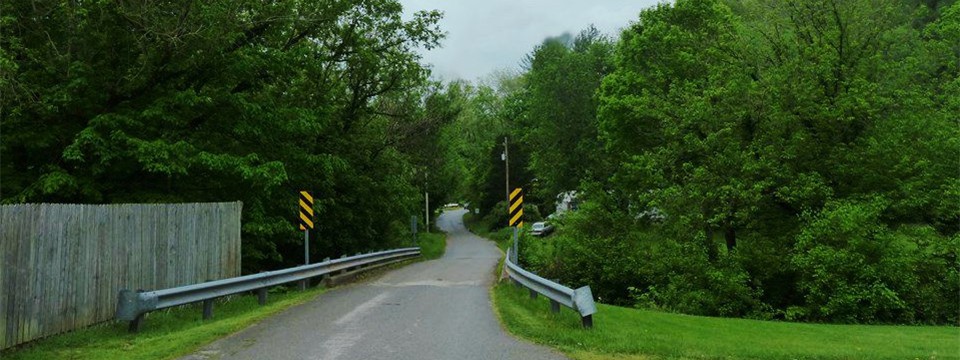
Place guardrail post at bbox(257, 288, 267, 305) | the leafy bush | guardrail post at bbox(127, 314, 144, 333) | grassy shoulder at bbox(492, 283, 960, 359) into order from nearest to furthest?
grassy shoulder at bbox(492, 283, 960, 359), guardrail post at bbox(127, 314, 144, 333), guardrail post at bbox(257, 288, 267, 305), the leafy bush

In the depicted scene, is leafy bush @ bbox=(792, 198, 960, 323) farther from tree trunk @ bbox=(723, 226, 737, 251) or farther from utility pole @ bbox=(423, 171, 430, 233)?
utility pole @ bbox=(423, 171, 430, 233)

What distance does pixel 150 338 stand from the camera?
8.64 m

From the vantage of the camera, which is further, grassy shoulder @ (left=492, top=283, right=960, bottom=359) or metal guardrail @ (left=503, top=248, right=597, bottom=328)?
metal guardrail @ (left=503, top=248, right=597, bottom=328)

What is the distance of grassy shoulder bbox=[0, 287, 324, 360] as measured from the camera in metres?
7.50

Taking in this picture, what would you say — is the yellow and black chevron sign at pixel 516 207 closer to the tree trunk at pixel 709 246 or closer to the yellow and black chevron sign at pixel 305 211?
the yellow and black chevron sign at pixel 305 211

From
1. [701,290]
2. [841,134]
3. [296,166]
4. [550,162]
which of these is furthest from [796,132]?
[550,162]

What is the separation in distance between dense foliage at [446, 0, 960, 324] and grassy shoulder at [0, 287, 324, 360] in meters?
12.6

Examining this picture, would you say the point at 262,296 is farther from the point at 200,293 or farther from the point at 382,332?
the point at 382,332

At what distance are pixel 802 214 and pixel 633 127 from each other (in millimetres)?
13095

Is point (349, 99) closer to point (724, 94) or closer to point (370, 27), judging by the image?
point (370, 27)

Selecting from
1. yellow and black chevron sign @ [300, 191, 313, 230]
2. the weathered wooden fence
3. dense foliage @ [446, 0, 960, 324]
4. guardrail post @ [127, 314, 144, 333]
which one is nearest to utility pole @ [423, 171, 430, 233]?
dense foliage @ [446, 0, 960, 324]

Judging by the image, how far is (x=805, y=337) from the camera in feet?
35.1

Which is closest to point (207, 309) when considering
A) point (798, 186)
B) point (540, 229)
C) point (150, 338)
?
point (150, 338)

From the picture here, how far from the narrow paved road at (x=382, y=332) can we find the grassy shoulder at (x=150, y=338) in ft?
0.93
